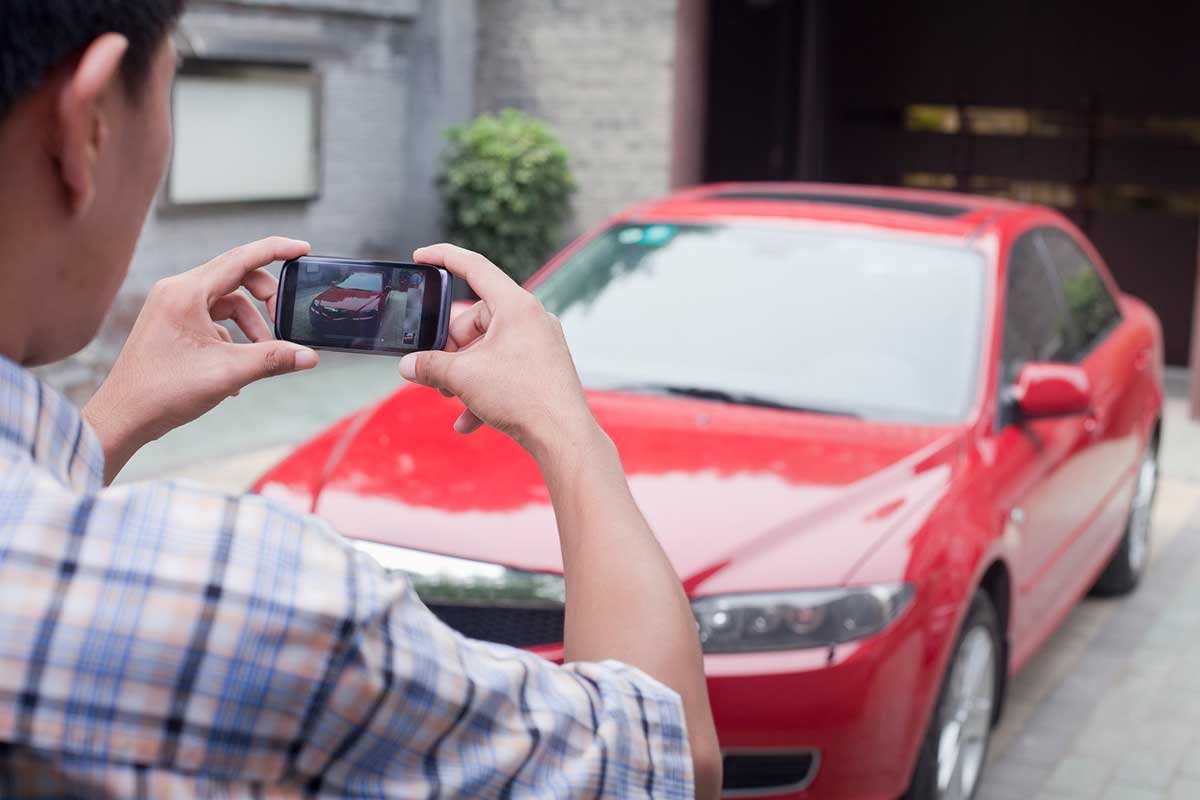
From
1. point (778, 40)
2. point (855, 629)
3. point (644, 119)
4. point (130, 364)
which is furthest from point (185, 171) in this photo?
point (130, 364)

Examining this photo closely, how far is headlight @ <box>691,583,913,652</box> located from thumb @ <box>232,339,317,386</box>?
6.16ft

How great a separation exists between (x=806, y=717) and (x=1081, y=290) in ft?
9.57

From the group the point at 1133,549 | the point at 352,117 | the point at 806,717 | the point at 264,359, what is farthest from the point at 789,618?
the point at 352,117

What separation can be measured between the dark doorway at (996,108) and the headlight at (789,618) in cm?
979

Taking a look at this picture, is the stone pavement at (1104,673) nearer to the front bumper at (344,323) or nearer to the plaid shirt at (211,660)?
the front bumper at (344,323)

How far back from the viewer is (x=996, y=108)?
42.3 ft

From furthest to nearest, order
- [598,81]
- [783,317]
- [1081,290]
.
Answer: [598,81]
[1081,290]
[783,317]

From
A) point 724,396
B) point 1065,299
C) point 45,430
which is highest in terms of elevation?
point 45,430

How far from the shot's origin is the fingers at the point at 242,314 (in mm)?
1584

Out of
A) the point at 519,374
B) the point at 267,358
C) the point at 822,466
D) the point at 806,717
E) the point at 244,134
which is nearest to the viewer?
the point at 519,374

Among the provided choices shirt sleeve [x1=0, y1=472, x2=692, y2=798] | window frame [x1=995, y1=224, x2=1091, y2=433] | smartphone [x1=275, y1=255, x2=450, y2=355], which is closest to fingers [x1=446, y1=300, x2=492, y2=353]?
smartphone [x1=275, y1=255, x2=450, y2=355]

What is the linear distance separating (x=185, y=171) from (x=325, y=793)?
943cm

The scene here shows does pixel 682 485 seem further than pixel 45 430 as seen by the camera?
Yes

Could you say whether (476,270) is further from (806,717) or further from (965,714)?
(965,714)
